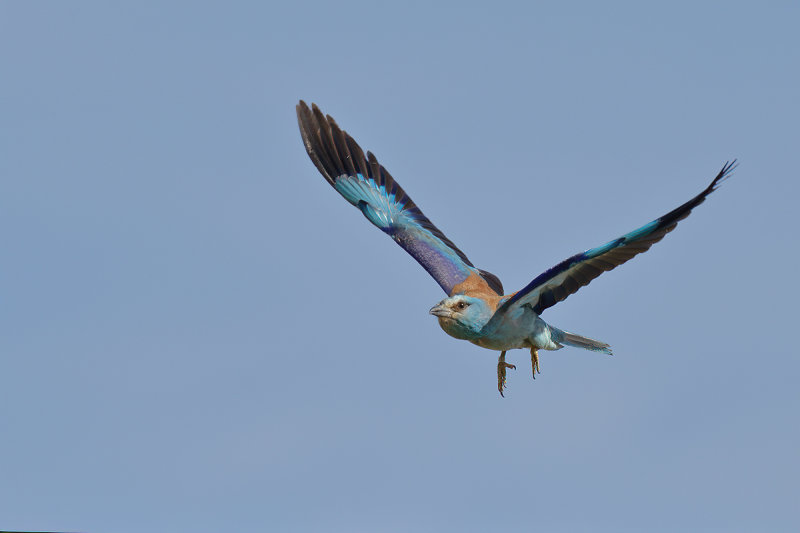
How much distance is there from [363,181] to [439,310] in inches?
193

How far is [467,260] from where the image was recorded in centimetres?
1845

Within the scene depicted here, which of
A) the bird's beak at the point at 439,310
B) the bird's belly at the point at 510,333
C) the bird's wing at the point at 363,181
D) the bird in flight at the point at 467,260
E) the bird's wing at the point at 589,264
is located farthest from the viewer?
the bird's wing at the point at 363,181

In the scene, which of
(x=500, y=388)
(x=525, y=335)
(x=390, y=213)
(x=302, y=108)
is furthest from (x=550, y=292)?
(x=302, y=108)

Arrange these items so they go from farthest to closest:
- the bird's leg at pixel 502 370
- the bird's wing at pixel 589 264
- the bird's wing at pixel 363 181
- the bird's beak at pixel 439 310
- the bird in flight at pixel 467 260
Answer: the bird's wing at pixel 363 181 < the bird's leg at pixel 502 370 < the bird's beak at pixel 439 310 < the bird in flight at pixel 467 260 < the bird's wing at pixel 589 264

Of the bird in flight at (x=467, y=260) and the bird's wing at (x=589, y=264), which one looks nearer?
the bird's wing at (x=589, y=264)

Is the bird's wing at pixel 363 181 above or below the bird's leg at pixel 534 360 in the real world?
above

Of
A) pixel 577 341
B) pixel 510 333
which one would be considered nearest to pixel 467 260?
pixel 577 341

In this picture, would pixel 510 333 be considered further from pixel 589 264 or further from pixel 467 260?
pixel 467 260

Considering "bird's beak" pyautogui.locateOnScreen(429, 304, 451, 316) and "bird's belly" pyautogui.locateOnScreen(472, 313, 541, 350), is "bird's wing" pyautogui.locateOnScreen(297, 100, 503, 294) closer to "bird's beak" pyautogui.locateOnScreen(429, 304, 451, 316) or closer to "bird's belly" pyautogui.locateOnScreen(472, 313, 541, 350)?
"bird's belly" pyautogui.locateOnScreen(472, 313, 541, 350)

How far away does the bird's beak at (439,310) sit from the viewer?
15516 mm

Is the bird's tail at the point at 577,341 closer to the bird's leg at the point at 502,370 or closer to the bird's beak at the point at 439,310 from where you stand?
the bird's leg at the point at 502,370

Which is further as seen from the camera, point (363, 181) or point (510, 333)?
point (363, 181)

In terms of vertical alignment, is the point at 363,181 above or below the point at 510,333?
above

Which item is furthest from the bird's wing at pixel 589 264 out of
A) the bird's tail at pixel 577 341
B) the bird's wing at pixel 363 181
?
the bird's wing at pixel 363 181
